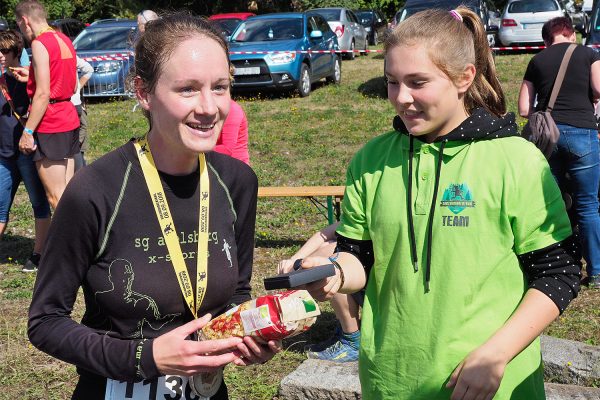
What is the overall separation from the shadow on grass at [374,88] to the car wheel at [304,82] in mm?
1155

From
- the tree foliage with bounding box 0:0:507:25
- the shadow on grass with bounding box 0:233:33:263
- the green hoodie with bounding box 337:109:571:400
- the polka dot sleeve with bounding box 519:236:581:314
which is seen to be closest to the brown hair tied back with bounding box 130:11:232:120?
the green hoodie with bounding box 337:109:571:400

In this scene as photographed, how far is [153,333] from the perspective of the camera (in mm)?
2127

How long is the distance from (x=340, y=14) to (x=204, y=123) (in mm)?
22902

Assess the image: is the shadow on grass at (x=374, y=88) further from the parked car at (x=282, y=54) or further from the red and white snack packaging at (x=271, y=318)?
the red and white snack packaging at (x=271, y=318)

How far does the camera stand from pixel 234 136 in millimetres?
5387

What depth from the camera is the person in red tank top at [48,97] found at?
6578mm

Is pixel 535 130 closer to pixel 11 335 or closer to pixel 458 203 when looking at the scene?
pixel 458 203

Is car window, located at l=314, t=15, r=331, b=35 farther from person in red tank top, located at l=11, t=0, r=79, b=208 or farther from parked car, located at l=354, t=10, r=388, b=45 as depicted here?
parked car, located at l=354, t=10, r=388, b=45

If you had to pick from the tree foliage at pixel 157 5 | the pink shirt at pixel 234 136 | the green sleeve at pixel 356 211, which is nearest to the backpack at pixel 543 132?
the pink shirt at pixel 234 136

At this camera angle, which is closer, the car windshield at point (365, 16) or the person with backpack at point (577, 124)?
the person with backpack at point (577, 124)

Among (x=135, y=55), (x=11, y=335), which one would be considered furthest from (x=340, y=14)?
(x=135, y=55)

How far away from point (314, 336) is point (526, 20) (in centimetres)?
1694

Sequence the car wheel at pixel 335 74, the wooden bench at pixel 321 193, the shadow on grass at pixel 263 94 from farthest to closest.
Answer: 1. the car wheel at pixel 335 74
2. the shadow on grass at pixel 263 94
3. the wooden bench at pixel 321 193

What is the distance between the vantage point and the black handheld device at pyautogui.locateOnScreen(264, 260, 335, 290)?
2.06 m
